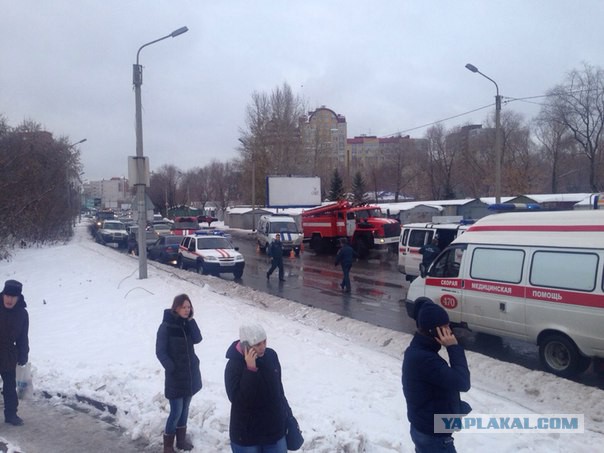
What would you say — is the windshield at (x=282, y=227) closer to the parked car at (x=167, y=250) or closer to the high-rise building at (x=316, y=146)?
the parked car at (x=167, y=250)

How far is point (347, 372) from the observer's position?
283 inches

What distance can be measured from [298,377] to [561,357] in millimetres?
4197

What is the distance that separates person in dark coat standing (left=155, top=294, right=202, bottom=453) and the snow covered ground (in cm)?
45

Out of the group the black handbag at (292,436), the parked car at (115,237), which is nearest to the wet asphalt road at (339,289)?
the black handbag at (292,436)

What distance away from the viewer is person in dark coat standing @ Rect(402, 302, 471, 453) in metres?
3.28

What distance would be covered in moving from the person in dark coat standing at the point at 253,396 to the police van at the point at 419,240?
572 inches

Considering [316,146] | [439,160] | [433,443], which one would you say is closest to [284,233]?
[433,443]

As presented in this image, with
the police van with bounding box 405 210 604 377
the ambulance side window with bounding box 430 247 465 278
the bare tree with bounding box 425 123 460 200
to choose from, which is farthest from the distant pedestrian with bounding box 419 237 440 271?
the bare tree with bounding box 425 123 460 200

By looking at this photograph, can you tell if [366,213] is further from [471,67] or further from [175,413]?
[175,413]

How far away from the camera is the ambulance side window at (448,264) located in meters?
10.0

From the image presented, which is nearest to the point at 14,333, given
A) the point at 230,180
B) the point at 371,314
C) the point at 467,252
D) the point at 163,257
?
the point at 467,252

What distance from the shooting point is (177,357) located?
488cm

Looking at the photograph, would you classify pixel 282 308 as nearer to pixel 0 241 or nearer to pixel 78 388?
pixel 78 388

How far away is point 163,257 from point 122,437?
811 inches
